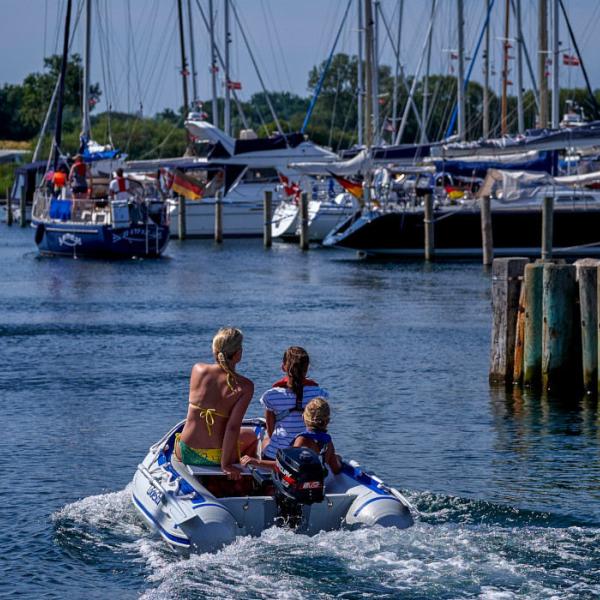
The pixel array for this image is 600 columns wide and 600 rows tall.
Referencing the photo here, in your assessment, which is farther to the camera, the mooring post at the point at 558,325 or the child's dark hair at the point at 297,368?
the mooring post at the point at 558,325

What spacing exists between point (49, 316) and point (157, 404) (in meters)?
12.5

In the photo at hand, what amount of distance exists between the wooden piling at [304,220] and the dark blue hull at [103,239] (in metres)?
5.27

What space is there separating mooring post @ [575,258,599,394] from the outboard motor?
7165 millimetres

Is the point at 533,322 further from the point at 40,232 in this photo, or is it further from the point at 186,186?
the point at 186,186

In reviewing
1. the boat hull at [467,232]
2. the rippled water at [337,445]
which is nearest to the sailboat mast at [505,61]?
the boat hull at [467,232]

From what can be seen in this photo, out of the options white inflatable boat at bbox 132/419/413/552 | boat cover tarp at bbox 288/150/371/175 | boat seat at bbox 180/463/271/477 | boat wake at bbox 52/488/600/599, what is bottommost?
boat wake at bbox 52/488/600/599

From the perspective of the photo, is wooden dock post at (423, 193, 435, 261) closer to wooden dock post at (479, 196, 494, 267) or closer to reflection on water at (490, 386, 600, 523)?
wooden dock post at (479, 196, 494, 267)

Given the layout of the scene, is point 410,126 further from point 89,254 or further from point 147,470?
point 147,470

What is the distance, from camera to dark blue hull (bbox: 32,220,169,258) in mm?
45031

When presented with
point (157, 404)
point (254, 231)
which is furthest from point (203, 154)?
point (157, 404)

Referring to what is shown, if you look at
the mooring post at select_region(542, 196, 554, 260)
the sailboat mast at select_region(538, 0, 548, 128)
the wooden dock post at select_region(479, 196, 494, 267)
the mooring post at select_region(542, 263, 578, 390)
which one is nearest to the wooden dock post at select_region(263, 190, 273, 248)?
the sailboat mast at select_region(538, 0, 548, 128)

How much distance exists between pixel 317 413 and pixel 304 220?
128ft

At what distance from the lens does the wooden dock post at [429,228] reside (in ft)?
138

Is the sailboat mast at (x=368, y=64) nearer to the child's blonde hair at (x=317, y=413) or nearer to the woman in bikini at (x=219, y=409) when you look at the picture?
the woman in bikini at (x=219, y=409)
